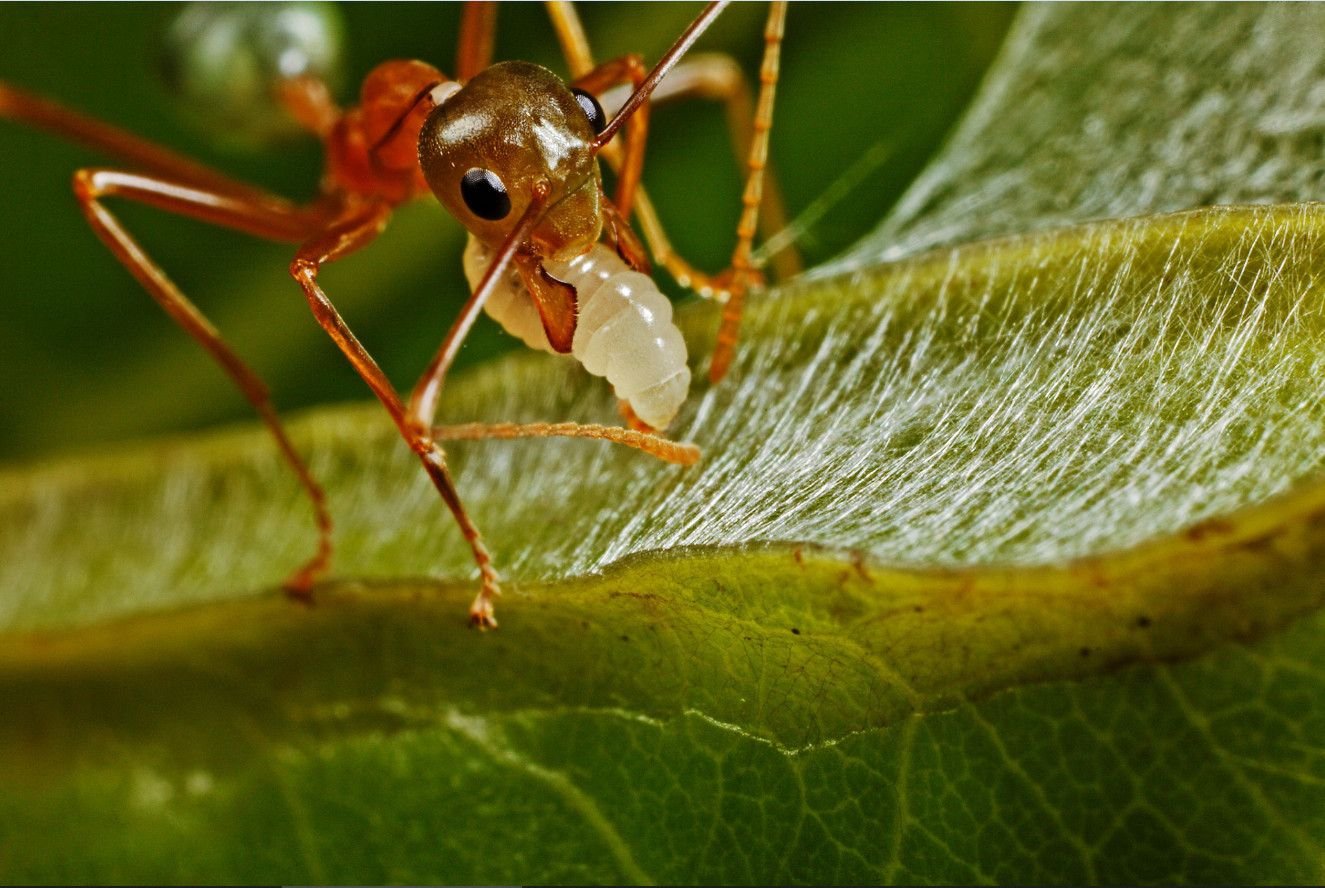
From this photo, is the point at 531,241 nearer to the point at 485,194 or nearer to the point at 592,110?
the point at 485,194

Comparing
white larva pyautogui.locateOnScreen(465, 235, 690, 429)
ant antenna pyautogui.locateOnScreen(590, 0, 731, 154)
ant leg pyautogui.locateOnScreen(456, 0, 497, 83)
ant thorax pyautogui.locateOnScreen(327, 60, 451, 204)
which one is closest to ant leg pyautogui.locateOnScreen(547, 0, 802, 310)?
ant leg pyautogui.locateOnScreen(456, 0, 497, 83)

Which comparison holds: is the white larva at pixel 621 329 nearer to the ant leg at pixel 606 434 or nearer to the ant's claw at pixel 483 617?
the ant leg at pixel 606 434

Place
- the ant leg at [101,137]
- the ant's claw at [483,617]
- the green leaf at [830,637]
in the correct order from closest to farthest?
the green leaf at [830,637] < the ant's claw at [483,617] < the ant leg at [101,137]

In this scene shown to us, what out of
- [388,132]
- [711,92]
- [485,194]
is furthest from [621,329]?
[711,92]

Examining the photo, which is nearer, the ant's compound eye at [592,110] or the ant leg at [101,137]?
the ant's compound eye at [592,110]

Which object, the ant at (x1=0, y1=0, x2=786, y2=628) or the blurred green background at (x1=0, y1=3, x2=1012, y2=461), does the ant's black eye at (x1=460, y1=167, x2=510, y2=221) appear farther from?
the blurred green background at (x1=0, y1=3, x2=1012, y2=461)

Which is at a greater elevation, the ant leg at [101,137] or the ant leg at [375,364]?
the ant leg at [101,137]

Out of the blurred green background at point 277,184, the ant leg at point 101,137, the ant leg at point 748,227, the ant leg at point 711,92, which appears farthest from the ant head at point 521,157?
the ant leg at point 101,137
